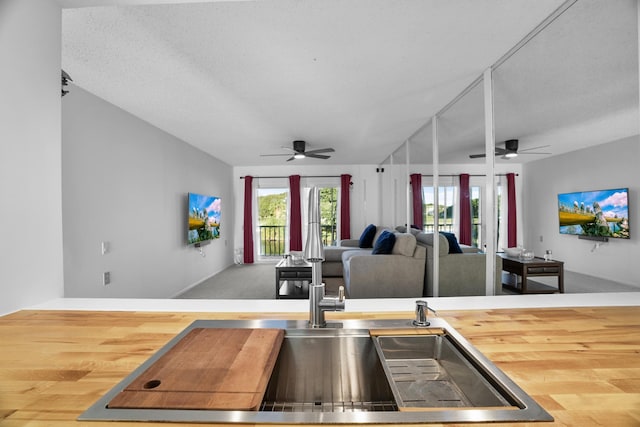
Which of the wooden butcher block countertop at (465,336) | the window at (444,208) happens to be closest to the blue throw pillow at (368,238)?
the window at (444,208)

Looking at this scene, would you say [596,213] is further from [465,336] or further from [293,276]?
[293,276]

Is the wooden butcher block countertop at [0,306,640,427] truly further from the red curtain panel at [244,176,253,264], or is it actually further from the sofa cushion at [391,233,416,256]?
the red curtain panel at [244,176,253,264]

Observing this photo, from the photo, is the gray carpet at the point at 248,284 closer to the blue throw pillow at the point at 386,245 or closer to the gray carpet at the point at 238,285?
the gray carpet at the point at 238,285

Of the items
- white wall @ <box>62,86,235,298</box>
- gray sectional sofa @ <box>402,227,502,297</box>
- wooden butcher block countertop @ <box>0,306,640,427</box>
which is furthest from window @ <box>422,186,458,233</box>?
white wall @ <box>62,86,235,298</box>

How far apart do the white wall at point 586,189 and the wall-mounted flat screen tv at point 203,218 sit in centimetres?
432

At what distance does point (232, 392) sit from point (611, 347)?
1016 millimetres

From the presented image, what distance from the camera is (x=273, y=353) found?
763mm

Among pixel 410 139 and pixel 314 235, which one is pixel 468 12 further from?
pixel 410 139

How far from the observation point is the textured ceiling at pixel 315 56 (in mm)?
1612

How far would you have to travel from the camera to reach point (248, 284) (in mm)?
4820

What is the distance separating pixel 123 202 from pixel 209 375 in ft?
10.4

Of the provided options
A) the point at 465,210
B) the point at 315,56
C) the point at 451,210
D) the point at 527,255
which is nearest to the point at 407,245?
the point at 451,210

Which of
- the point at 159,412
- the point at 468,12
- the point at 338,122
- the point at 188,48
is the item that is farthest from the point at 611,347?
the point at 338,122

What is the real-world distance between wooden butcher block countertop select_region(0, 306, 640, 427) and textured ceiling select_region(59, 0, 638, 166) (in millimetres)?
1035
